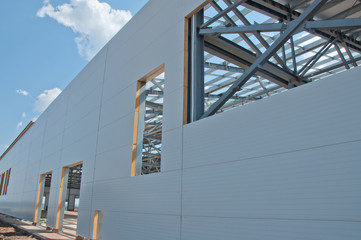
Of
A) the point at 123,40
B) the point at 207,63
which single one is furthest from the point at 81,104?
the point at 207,63

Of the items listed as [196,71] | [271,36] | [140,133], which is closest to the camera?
[196,71]

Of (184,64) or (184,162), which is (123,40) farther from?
(184,162)

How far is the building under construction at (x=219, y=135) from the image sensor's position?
180 inches

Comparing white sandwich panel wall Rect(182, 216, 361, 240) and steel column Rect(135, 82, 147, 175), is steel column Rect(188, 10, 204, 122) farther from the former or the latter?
steel column Rect(135, 82, 147, 175)

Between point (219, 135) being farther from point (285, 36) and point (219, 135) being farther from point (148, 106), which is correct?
point (148, 106)

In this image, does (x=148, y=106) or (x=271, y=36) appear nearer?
(x=271, y=36)

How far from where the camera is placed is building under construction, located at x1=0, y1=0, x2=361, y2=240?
4.56 metres

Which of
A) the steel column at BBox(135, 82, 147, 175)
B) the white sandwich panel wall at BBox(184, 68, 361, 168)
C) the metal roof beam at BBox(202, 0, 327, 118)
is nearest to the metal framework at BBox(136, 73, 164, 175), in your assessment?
the steel column at BBox(135, 82, 147, 175)

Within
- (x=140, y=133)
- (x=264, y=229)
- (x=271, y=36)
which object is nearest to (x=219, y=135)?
(x=264, y=229)

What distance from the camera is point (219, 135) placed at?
21.7 ft

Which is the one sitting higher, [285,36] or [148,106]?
[148,106]

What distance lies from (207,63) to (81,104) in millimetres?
6882

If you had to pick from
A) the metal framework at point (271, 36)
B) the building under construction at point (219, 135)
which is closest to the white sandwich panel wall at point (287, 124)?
the building under construction at point (219, 135)

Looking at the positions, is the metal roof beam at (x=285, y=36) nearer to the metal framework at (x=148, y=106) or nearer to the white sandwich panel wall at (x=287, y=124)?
the white sandwich panel wall at (x=287, y=124)
